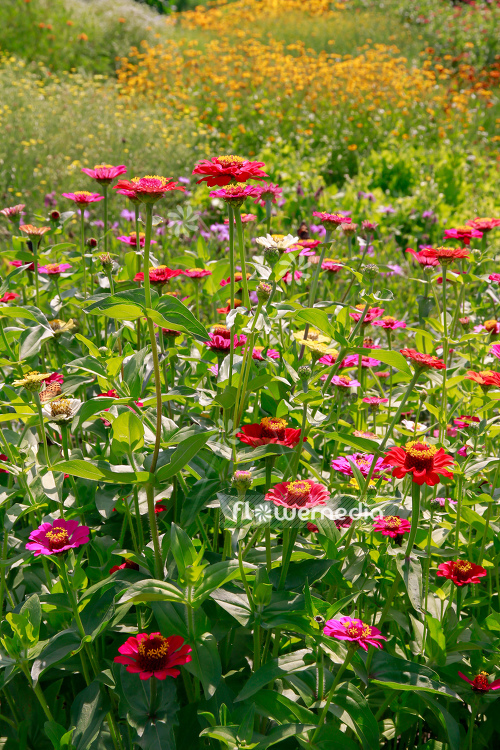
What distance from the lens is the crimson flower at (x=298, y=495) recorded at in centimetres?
105

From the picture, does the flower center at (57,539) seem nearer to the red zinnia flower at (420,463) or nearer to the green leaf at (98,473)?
the green leaf at (98,473)

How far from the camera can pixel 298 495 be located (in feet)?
3.51

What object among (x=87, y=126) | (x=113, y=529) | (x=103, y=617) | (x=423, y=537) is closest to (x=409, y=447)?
(x=423, y=537)

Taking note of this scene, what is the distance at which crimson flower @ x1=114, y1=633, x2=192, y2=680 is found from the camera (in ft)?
3.33

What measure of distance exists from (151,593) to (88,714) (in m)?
0.31

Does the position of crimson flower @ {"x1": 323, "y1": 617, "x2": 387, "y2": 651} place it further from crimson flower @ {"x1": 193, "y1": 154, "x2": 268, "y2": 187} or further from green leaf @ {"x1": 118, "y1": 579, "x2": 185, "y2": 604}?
crimson flower @ {"x1": 193, "y1": 154, "x2": 268, "y2": 187}

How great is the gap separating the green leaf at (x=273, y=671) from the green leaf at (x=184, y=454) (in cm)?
36

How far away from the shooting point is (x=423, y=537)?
1399mm

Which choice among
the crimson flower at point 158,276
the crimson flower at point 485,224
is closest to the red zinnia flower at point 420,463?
the crimson flower at point 158,276

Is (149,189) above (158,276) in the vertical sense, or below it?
above

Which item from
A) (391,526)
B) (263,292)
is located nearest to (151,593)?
(391,526)

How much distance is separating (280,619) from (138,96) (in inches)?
333

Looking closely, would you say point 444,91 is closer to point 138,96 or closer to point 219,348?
point 138,96

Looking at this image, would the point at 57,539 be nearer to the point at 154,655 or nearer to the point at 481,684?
the point at 154,655
